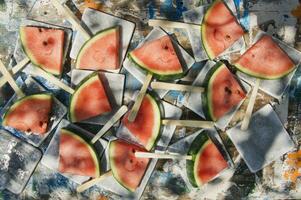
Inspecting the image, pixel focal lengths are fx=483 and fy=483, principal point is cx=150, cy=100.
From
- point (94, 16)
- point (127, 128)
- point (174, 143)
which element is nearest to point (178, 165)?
point (174, 143)

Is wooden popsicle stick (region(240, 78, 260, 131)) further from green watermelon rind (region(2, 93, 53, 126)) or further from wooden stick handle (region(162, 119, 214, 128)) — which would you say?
green watermelon rind (region(2, 93, 53, 126))

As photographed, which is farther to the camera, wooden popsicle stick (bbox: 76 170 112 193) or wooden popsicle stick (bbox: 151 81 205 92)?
wooden popsicle stick (bbox: 76 170 112 193)

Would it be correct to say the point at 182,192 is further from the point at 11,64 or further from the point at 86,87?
the point at 11,64

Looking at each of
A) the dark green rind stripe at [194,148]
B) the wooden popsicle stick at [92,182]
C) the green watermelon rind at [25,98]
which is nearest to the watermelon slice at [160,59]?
the dark green rind stripe at [194,148]

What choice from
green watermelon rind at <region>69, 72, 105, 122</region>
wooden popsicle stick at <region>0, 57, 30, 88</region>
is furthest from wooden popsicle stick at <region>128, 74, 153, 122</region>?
wooden popsicle stick at <region>0, 57, 30, 88</region>

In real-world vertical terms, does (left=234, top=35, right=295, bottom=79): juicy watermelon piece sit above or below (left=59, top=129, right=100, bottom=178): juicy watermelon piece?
above

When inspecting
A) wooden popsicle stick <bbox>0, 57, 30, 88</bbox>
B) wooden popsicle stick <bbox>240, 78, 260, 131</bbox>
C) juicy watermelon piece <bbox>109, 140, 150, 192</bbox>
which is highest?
wooden popsicle stick <bbox>0, 57, 30, 88</bbox>

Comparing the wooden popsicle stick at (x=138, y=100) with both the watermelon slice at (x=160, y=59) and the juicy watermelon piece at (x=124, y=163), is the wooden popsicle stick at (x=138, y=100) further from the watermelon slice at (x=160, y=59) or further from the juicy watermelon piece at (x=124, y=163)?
the juicy watermelon piece at (x=124, y=163)
